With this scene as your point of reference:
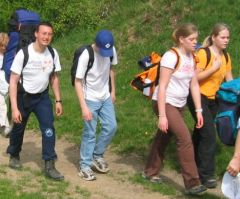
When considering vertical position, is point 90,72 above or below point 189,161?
above

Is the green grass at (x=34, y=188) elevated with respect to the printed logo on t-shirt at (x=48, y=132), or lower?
lower

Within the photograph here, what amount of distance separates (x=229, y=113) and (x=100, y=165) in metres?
2.69

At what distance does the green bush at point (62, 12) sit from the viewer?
14906mm

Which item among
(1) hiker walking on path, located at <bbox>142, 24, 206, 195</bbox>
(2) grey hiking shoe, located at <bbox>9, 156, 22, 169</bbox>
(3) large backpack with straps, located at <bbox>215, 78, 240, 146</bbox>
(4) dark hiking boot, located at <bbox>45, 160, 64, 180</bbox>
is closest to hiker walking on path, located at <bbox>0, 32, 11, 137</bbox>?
(2) grey hiking shoe, located at <bbox>9, 156, 22, 169</bbox>

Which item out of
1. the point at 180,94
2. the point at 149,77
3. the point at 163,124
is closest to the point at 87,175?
the point at 163,124

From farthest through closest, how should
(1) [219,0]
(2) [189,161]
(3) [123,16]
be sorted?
(3) [123,16], (1) [219,0], (2) [189,161]

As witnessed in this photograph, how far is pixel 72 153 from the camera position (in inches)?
334

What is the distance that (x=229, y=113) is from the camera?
518cm

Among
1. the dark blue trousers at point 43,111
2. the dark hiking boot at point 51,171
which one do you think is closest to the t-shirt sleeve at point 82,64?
the dark blue trousers at point 43,111

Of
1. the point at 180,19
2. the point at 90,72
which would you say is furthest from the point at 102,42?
the point at 180,19

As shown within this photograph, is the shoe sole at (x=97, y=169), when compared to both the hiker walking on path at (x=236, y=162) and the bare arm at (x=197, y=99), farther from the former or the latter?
the hiker walking on path at (x=236, y=162)

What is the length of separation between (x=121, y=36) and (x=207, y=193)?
6.68 m

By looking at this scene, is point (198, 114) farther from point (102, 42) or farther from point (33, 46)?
point (33, 46)

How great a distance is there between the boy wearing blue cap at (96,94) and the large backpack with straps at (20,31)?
109 centimetres
